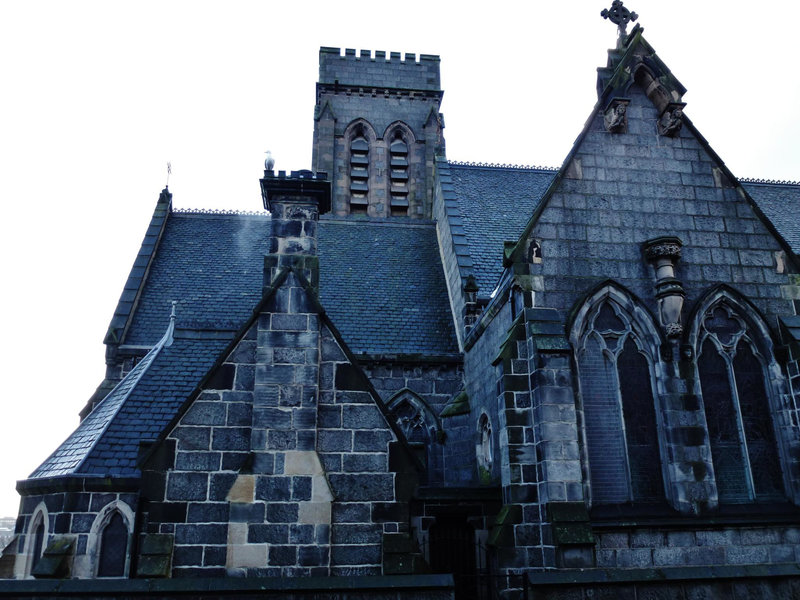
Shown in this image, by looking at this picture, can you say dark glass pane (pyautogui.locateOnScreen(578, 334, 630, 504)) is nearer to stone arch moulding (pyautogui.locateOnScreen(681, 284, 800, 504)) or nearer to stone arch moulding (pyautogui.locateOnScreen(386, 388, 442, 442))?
A: stone arch moulding (pyautogui.locateOnScreen(681, 284, 800, 504))

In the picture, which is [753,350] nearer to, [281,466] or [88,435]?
[281,466]

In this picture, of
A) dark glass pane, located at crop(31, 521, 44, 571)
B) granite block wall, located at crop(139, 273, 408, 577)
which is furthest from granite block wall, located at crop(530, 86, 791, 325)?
dark glass pane, located at crop(31, 521, 44, 571)

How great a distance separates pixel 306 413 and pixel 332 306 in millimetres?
8599

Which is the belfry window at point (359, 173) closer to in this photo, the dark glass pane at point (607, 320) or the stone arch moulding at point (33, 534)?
the dark glass pane at point (607, 320)

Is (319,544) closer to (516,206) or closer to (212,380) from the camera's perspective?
(212,380)

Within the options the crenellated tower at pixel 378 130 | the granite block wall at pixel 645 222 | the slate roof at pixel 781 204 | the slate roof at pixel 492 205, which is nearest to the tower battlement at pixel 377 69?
the crenellated tower at pixel 378 130

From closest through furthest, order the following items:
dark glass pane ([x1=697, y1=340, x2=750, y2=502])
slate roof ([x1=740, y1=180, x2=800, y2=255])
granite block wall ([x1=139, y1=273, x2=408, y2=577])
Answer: granite block wall ([x1=139, y1=273, x2=408, y2=577])
dark glass pane ([x1=697, y1=340, x2=750, y2=502])
slate roof ([x1=740, y1=180, x2=800, y2=255])

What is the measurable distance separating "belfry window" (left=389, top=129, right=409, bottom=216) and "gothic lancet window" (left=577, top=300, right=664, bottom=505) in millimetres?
17253

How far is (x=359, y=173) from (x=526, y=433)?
19576 mm

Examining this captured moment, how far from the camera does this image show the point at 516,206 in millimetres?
20969

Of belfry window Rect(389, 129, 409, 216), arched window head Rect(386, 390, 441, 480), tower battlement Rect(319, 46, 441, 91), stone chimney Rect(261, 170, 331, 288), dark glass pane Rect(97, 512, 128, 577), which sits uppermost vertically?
tower battlement Rect(319, 46, 441, 91)

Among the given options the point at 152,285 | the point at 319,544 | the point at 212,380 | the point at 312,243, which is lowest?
the point at 319,544

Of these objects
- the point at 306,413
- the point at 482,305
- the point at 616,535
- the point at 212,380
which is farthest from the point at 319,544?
the point at 482,305

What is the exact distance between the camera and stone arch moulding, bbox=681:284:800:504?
10.4m
